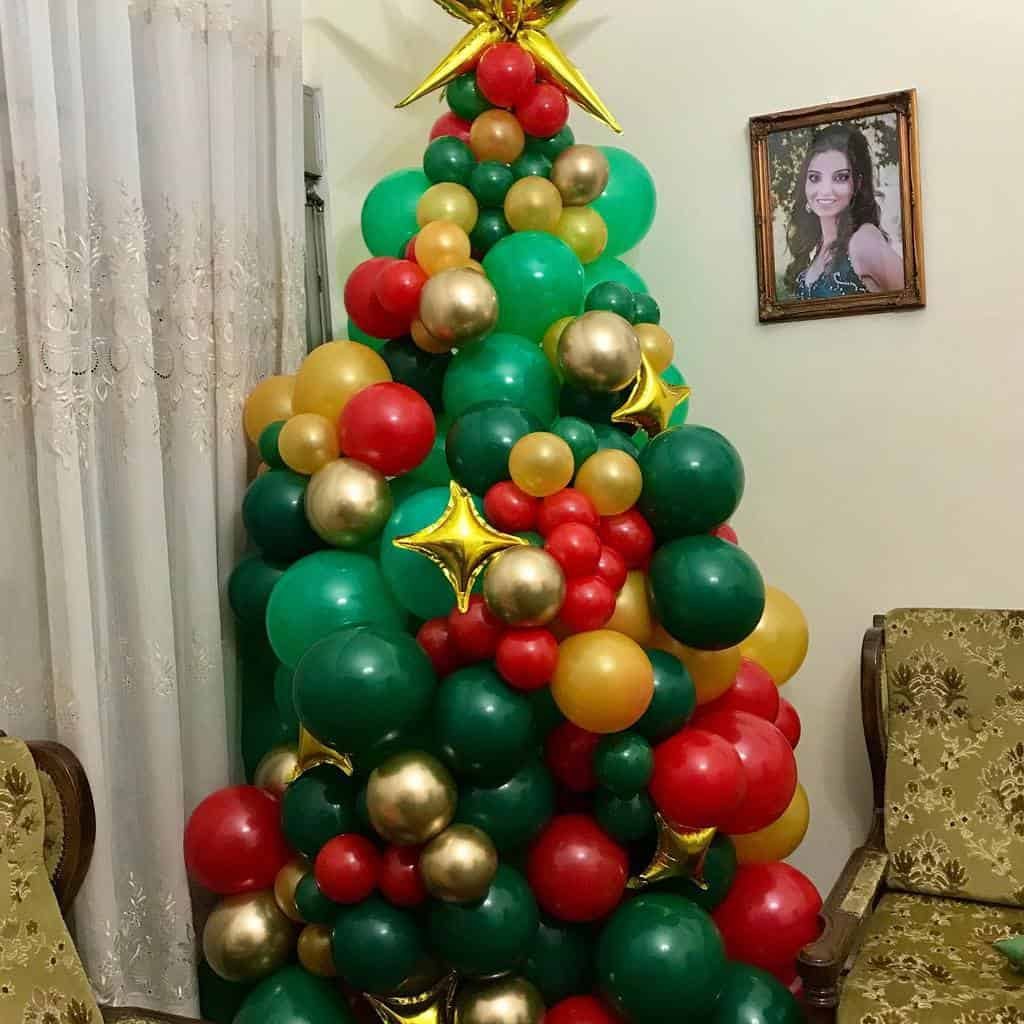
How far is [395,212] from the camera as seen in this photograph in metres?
2.05

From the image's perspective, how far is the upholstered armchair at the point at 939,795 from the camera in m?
1.83

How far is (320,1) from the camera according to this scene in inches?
104

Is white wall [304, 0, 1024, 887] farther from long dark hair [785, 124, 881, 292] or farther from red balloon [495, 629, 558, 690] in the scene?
red balloon [495, 629, 558, 690]

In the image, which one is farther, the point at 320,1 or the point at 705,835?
the point at 320,1

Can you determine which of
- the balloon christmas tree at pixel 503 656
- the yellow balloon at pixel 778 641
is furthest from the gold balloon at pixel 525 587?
the yellow balloon at pixel 778 641

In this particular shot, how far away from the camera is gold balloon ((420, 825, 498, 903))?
1565mm

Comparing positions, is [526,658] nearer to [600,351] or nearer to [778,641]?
[600,351]

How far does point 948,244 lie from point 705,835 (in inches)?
53.3

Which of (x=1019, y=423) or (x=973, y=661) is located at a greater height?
(x=1019, y=423)

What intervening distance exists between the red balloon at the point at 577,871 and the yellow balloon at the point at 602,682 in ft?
0.64

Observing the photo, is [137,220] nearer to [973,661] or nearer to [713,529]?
[713,529]

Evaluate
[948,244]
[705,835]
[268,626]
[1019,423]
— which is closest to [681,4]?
[948,244]

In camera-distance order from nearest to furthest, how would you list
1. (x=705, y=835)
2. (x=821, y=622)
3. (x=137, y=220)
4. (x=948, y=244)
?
(x=705, y=835) < (x=137, y=220) < (x=948, y=244) < (x=821, y=622)

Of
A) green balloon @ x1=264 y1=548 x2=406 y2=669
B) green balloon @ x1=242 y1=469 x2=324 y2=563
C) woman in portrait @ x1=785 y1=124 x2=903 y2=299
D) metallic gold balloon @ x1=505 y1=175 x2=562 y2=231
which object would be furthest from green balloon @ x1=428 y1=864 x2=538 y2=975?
woman in portrait @ x1=785 y1=124 x2=903 y2=299
